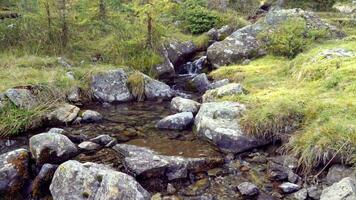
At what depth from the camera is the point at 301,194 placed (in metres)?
5.60

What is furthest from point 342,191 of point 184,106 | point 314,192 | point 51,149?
point 184,106

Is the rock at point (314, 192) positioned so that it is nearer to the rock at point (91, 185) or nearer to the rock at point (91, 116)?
the rock at point (91, 185)

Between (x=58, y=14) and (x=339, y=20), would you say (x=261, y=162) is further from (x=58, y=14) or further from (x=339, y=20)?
(x=339, y=20)

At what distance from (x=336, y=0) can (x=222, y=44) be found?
482 inches

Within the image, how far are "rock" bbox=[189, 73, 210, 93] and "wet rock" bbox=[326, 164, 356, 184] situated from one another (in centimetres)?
548

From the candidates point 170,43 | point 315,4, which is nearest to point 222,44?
point 170,43

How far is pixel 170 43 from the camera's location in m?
13.4

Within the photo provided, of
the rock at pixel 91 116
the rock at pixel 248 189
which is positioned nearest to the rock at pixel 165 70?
the rock at pixel 91 116

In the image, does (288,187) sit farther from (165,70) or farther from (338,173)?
(165,70)

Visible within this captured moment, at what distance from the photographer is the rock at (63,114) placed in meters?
8.41

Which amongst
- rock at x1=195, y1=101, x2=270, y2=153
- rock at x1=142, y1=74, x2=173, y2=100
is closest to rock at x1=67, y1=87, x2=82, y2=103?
rock at x1=142, y1=74, x2=173, y2=100

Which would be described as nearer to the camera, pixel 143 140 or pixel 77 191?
pixel 77 191

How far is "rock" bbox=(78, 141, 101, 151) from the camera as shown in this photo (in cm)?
Answer: 694

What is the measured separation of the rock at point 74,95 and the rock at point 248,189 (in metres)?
5.30
